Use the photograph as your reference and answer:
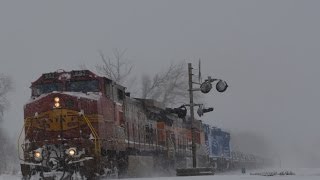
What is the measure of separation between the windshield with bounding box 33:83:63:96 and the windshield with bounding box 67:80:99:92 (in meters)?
0.37

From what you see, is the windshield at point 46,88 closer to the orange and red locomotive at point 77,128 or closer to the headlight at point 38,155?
the orange and red locomotive at point 77,128

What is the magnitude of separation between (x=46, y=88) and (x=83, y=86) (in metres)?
1.37

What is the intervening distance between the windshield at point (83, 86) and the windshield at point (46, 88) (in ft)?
1.20

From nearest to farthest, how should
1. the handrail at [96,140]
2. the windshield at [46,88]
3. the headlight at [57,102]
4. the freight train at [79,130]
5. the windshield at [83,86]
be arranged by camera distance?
the freight train at [79,130] → the handrail at [96,140] → the headlight at [57,102] → the windshield at [83,86] → the windshield at [46,88]

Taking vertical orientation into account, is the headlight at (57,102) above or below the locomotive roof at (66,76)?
below

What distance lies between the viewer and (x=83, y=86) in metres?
19.6

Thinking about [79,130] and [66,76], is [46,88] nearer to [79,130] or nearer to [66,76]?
[66,76]

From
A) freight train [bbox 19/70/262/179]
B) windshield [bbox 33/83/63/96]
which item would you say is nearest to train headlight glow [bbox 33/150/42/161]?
freight train [bbox 19/70/262/179]

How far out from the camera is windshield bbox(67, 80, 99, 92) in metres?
19.5

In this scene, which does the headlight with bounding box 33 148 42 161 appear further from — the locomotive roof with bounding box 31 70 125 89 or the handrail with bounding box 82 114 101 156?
the locomotive roof with bounding box 31 70 125 89

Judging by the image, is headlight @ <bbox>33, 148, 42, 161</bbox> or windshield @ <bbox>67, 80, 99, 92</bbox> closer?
headlight @ <bbox>33, 148, 42, 161</bbox>

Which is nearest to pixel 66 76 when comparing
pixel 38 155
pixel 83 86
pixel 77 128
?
pixel 83 86

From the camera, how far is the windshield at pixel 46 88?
19750 millimetres

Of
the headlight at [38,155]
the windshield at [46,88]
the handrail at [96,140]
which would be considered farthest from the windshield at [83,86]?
the headlight at [38,155]
